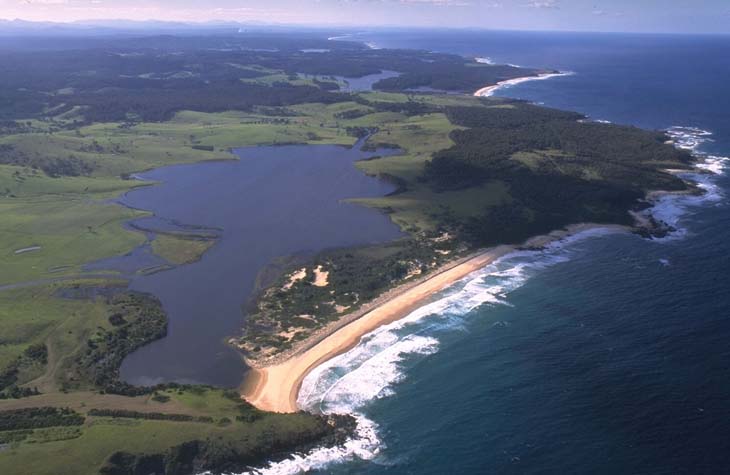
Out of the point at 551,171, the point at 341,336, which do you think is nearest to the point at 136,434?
the point at 341,336

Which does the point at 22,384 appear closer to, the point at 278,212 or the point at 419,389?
the point at 419,389

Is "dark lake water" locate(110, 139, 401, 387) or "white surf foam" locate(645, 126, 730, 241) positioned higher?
"white surf foam" locate(645, 126, 730, 241)

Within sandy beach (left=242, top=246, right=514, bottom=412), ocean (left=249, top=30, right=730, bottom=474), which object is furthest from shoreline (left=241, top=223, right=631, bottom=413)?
ocean (left=249, top=30, right=730, bottom=474)

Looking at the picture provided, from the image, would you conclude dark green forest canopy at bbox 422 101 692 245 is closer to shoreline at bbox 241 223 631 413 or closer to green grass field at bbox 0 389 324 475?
shoreline at bbox 241 223 631 413

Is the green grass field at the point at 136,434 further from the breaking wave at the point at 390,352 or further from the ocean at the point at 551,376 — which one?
the ocean at the point at 551,376

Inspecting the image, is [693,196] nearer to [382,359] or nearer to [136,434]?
[382,359]

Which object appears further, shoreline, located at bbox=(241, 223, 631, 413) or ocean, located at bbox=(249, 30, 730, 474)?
shoreline, located at bbox=(241, 223, 631, 413)

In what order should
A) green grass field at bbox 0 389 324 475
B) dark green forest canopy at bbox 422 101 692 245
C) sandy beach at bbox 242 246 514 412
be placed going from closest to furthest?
green grass field at bbox 0 389 324 475
sandy beach at bbox 242 246 514 412
dark green forest canopy at bbox 422 101 692 245
